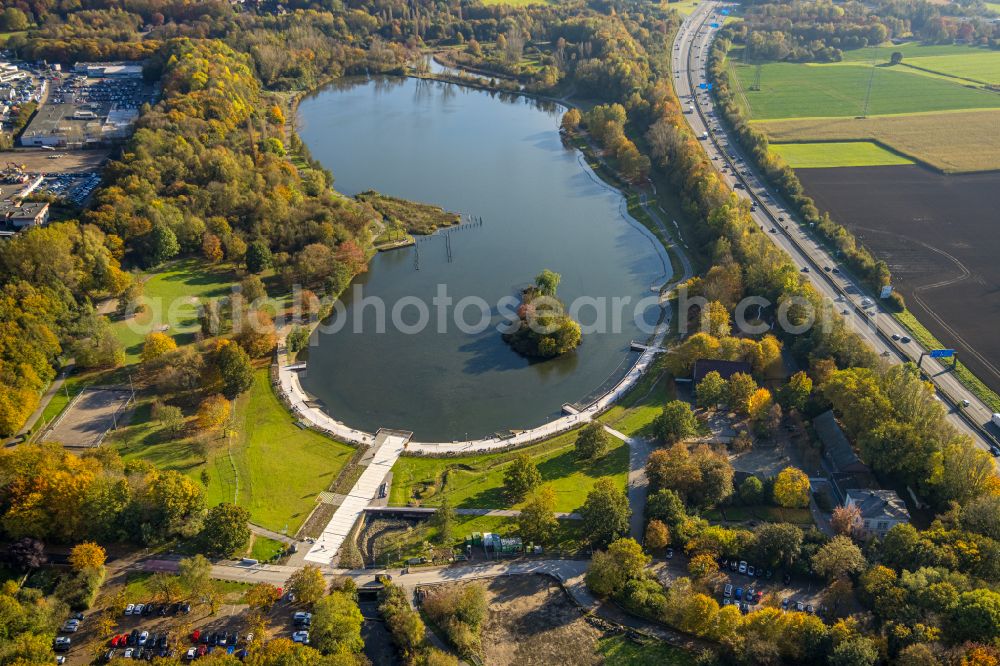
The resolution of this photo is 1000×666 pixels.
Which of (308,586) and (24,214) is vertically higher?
(24,214)

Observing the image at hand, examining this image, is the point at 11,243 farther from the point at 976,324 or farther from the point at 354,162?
the point at 976,324

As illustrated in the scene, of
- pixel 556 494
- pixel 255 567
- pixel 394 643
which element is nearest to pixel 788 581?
pixel 556 494

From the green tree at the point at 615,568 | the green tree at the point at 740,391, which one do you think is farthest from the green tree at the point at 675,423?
the green tree at the point at 615,568

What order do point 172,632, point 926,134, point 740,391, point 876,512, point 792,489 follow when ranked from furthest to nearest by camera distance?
point 926,134
point 740,391
point 792,489
point 876,512
point 172,632

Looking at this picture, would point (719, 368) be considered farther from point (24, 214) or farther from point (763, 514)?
point (24, 214)

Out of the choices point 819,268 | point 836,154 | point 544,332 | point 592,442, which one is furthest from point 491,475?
point 836,154
